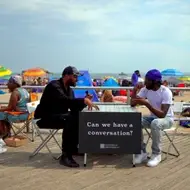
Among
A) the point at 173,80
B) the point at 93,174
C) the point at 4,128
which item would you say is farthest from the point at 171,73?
the point at 93,174

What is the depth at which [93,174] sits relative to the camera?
451cm

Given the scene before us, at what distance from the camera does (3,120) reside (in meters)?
6.08

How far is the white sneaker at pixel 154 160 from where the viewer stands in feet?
15.8

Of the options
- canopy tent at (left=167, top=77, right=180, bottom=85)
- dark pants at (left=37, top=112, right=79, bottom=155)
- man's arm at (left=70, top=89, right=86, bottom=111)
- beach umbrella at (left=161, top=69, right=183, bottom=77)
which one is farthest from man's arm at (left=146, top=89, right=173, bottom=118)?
canopy tent at (left=167, top=77, right=180, bottom=85)

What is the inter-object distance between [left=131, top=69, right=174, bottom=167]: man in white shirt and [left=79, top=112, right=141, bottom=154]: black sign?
0.24 metres

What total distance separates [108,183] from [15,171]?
1223 millimetres

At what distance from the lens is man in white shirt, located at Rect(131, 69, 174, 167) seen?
4938mm

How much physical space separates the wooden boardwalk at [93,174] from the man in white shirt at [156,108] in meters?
0.17

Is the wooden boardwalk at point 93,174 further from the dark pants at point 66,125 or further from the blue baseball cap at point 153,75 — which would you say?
the blue baseball cap at point 153,75

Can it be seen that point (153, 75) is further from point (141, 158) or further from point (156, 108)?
point (141, 158)

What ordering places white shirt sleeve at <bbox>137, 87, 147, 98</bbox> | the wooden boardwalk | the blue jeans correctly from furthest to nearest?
white shirt sleeve at <bbox>137, 87, 147, 98</bbox>
the blue jeans
the wooden boardwalk

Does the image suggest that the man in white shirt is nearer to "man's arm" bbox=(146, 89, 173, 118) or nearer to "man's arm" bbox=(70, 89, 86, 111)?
"man's arm" bbox=(146, 89, 173, 118)

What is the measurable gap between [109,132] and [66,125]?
58 cm

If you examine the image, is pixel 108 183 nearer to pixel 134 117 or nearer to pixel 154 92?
pixel 134 117
